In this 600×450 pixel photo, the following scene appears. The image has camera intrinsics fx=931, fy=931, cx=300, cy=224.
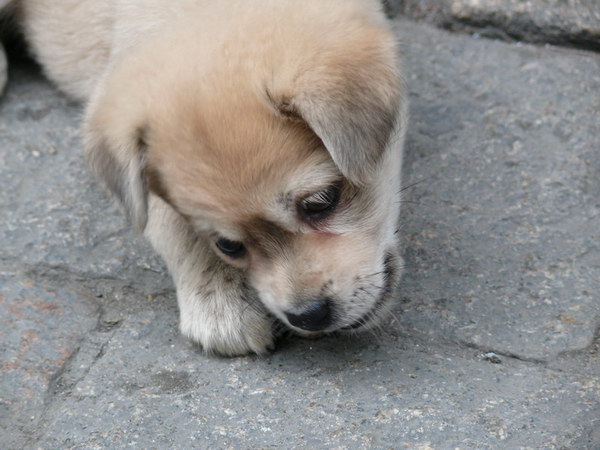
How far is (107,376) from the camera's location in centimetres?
332

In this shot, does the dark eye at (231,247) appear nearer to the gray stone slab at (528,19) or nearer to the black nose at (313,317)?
the black nose at (313,317)

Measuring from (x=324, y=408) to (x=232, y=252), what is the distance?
2.21ft

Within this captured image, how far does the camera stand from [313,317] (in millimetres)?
3061

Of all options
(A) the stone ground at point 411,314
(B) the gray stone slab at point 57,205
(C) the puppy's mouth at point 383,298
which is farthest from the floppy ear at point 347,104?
(B) the gray stone slab at point 57,205

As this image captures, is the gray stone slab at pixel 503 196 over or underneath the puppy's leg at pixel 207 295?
over

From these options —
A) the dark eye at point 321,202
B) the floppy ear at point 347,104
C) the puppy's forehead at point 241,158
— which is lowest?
the dark eye at point 321,202

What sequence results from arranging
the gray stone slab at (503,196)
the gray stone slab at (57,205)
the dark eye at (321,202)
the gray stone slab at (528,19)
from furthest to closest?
the gray stone slab at (528,19), the gray stone slab at (57,205), the gray stone slab at (503,196), the dark eye at (321,202)

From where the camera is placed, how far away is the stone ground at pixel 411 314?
2984 millimetres

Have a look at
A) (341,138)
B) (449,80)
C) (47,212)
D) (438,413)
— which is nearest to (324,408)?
(438,413)

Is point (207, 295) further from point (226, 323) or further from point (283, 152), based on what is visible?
point (283, 152)

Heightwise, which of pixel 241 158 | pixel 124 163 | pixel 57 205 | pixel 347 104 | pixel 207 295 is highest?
pixel 347 104

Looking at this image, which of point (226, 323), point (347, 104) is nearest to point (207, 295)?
point (226, 323)

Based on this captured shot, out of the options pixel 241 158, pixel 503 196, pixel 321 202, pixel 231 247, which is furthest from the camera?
pixel 503 196

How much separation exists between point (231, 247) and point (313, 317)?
444 millimetres
